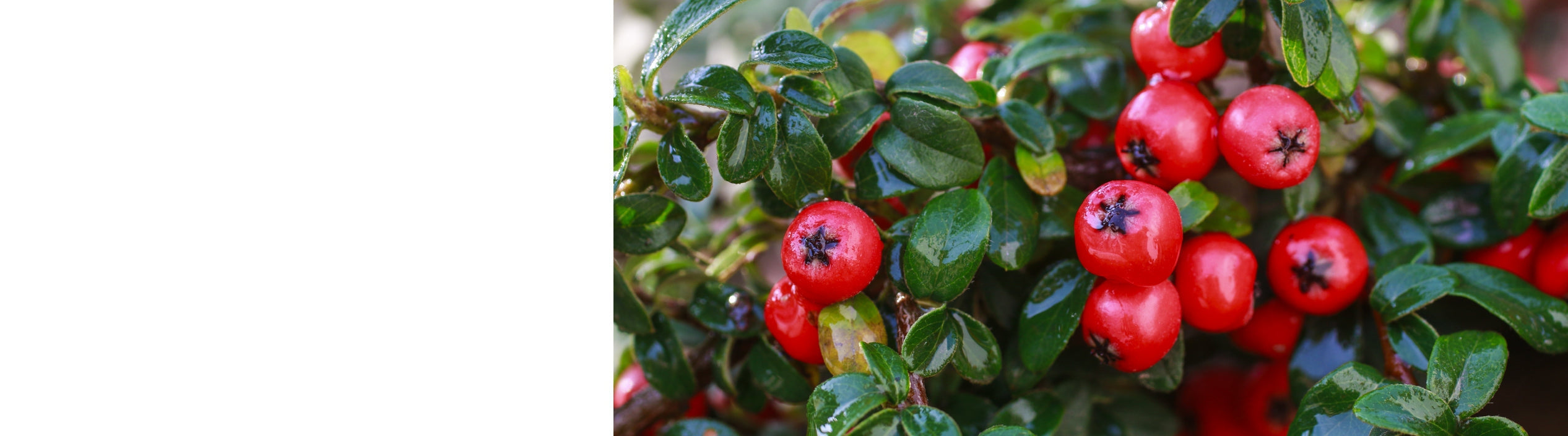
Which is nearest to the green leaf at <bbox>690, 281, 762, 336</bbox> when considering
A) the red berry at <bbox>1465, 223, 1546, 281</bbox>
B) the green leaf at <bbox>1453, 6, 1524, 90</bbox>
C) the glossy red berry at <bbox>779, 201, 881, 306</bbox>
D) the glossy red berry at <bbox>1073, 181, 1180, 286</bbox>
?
the glossy red berry at <bbox>779, 201, 881, 306</bbox>

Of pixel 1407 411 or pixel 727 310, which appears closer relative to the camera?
pixel 1407 411

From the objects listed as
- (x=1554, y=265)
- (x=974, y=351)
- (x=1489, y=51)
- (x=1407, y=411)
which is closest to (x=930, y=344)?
(x=974, y=351)

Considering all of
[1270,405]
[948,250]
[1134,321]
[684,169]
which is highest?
[684,169]

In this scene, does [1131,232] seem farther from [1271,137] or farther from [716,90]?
[716,90]

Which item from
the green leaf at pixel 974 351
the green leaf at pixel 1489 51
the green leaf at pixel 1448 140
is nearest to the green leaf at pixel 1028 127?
the green leaf at pixel 974 351

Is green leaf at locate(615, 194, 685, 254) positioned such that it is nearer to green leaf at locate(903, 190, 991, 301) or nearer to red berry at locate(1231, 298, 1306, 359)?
green leaf at locate(903, 190, 991, 301)

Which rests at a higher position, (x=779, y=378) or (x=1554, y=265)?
(x=779, y=378)
